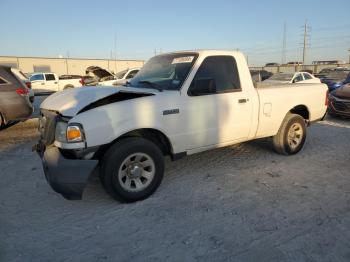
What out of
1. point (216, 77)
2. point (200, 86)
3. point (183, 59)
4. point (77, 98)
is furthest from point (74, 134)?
point (216, 77)

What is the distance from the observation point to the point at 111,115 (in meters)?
3.57

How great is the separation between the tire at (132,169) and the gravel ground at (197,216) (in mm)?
173

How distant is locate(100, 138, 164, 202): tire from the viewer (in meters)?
3.61

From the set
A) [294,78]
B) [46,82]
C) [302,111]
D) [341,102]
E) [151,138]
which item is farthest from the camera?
[46,82]

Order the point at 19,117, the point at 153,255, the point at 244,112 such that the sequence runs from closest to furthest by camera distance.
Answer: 1. the point at 153,255
2. the point at 244,112
3. the point at 19,117

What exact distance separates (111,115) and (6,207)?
1.75 m

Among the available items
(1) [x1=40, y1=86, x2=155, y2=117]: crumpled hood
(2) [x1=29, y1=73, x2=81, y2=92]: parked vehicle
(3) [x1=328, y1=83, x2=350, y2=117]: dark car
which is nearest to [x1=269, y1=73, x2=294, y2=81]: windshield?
(3) [x1=328, y1=83, x2=350, y2=117]: dark car

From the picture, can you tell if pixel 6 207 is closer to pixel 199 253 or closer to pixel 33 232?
pixel 33 232

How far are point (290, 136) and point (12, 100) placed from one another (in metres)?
6.58

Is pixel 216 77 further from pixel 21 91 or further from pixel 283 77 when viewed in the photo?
pixel 283 77

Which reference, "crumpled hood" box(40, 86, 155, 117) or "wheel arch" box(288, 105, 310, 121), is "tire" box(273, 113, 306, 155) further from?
"crumpled hood" box(40, 86, 155, 117)

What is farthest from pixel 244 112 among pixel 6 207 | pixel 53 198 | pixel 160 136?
pixel 6 207

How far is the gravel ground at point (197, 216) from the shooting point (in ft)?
9.39

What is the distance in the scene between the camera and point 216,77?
461 cm
